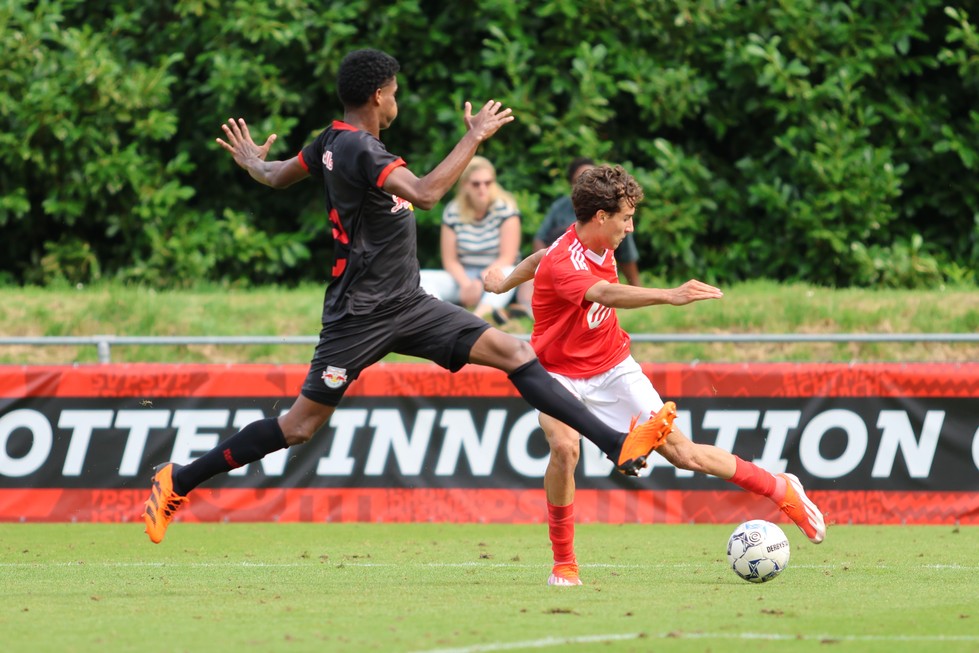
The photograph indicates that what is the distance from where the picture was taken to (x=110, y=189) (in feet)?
50.8

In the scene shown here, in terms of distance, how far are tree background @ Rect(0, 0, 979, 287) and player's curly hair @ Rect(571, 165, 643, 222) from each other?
25.2 ft

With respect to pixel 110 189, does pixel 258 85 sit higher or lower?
higher

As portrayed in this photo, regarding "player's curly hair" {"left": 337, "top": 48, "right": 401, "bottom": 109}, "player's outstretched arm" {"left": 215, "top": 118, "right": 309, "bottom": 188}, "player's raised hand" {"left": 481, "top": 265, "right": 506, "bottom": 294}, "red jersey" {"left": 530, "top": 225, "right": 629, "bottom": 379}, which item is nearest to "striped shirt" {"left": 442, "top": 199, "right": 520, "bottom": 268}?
"player's outstretched arm" {"left": 215, "top": 118, "right": 309, "bottom": 188}

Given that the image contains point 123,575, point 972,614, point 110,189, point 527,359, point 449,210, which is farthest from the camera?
point 110,189

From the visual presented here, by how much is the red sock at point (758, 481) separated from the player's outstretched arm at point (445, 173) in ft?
6.70

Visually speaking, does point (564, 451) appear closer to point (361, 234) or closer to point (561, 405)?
point (561, 405)

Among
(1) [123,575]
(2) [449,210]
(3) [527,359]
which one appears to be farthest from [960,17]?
(1) [123,575]

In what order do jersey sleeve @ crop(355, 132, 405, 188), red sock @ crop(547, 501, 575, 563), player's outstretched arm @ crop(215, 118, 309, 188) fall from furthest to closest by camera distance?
player's outstretched arm @ crop(215, 118, 309, 188) → red sock @ crop(547, 501, 575, 563) → jersey sleeve @ crop(355, 132, 405, 188)

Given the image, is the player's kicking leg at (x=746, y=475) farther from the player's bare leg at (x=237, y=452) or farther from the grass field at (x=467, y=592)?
the player's bare leg at (x=237, y=452)

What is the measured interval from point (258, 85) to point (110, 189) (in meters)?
1.91

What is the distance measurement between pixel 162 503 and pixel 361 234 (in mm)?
1711

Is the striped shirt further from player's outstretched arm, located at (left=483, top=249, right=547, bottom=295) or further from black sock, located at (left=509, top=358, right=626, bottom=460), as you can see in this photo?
black sock, located at (left=509, top=358, right=626, bottom=460)

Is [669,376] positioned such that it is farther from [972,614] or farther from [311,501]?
[972,614]

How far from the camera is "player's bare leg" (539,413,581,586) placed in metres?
7.30
